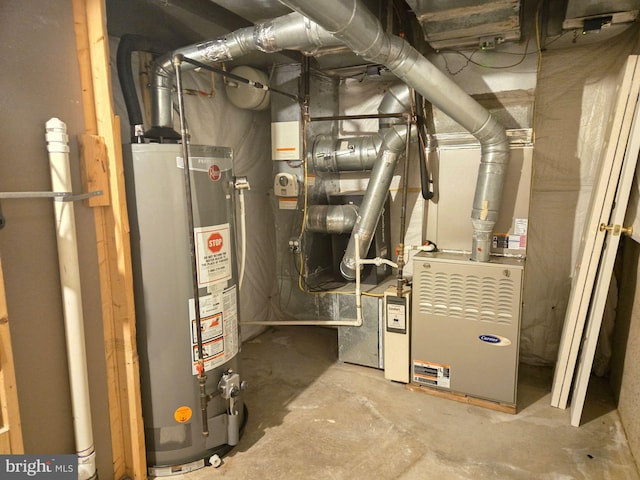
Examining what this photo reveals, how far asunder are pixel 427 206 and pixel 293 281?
1.16 m

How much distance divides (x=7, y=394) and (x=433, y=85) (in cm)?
206

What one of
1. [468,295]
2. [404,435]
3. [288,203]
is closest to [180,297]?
[404,435]

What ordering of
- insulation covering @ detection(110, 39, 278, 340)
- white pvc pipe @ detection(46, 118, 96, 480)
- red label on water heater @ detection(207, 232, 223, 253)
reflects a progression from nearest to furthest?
white pvc pipe @ detection(46, 118, 96, 480) → red label on water heater @ detection(207, 232, 223, 253) → insulation covering @ detection(110, 39, 278, 340)

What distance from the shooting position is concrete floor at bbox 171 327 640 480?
5.97 feet

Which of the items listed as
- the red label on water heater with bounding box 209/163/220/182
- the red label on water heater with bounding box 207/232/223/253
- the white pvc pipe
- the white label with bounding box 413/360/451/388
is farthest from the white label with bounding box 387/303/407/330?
the white pvc pipe

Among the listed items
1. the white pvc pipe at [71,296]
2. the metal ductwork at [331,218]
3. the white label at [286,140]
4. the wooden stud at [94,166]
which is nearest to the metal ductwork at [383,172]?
the metal ductwork at [331,218]

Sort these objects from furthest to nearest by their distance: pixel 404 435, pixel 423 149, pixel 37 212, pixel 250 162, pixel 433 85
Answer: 1. pixel 250 162
2. pixel 423 149
3. pixel 404 435
4. pixel 433 85
5. pixel 37 212

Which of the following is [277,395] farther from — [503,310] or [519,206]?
[519,206]

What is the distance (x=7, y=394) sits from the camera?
1.23m

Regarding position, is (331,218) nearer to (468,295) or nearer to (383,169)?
(383,169)

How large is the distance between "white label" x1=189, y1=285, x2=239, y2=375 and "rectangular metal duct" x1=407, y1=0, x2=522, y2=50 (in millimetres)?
1619

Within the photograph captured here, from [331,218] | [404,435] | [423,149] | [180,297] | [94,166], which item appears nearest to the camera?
[94,166]

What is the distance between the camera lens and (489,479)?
1761 millimetres

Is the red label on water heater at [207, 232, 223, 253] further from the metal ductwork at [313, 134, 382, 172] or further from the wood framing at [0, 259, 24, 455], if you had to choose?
the metal ductwork at [313, 134, 382, 172]
